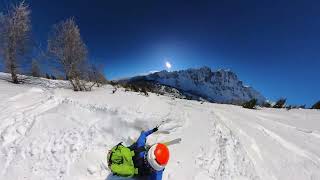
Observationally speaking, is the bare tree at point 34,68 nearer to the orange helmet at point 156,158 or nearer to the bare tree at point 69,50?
the bare tree at point 69,50

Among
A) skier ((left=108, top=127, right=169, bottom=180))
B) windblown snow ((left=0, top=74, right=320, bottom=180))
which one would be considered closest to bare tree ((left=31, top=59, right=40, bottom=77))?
windblown snow ((left=0, top=74, right=320, bottom=180))

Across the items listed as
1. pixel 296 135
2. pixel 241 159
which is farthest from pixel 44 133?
pixel 296 135

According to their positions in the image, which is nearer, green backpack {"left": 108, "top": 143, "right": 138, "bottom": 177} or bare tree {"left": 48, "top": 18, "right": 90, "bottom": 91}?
green backpack {"left": 108, "top": 143, "right": 138, "bottom": 177}

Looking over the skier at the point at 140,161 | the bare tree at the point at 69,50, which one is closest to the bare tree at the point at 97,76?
the bare tree at the point at 69,50

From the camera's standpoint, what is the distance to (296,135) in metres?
8.90

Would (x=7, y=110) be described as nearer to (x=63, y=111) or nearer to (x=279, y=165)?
(x=63, y=111)

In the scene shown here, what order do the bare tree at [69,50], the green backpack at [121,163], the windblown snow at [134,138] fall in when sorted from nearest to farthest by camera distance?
1. the green backpack at [121,163]
2. the windblown snow at [134,138]
3. the bare tree at [69,50]

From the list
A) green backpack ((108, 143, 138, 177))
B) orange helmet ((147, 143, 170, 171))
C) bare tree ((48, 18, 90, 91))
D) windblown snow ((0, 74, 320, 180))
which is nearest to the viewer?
orange helmet ((147, 143, 170, 171))

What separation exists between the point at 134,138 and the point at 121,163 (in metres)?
2.44

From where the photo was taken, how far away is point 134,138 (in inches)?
301

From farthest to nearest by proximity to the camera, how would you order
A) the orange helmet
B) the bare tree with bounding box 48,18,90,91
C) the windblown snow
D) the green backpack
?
1. the bare tree with bounding box 48,18,90,91
2. the windblown snow
3. the green backpack
4. the orange helmet

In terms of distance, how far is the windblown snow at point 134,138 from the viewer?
6.36 meters

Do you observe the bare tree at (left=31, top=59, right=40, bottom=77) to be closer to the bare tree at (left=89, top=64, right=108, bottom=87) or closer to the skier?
the bare tree at (left=89, top=64, right=108, bottom=87)

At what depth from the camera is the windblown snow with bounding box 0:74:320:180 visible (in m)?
6.36
